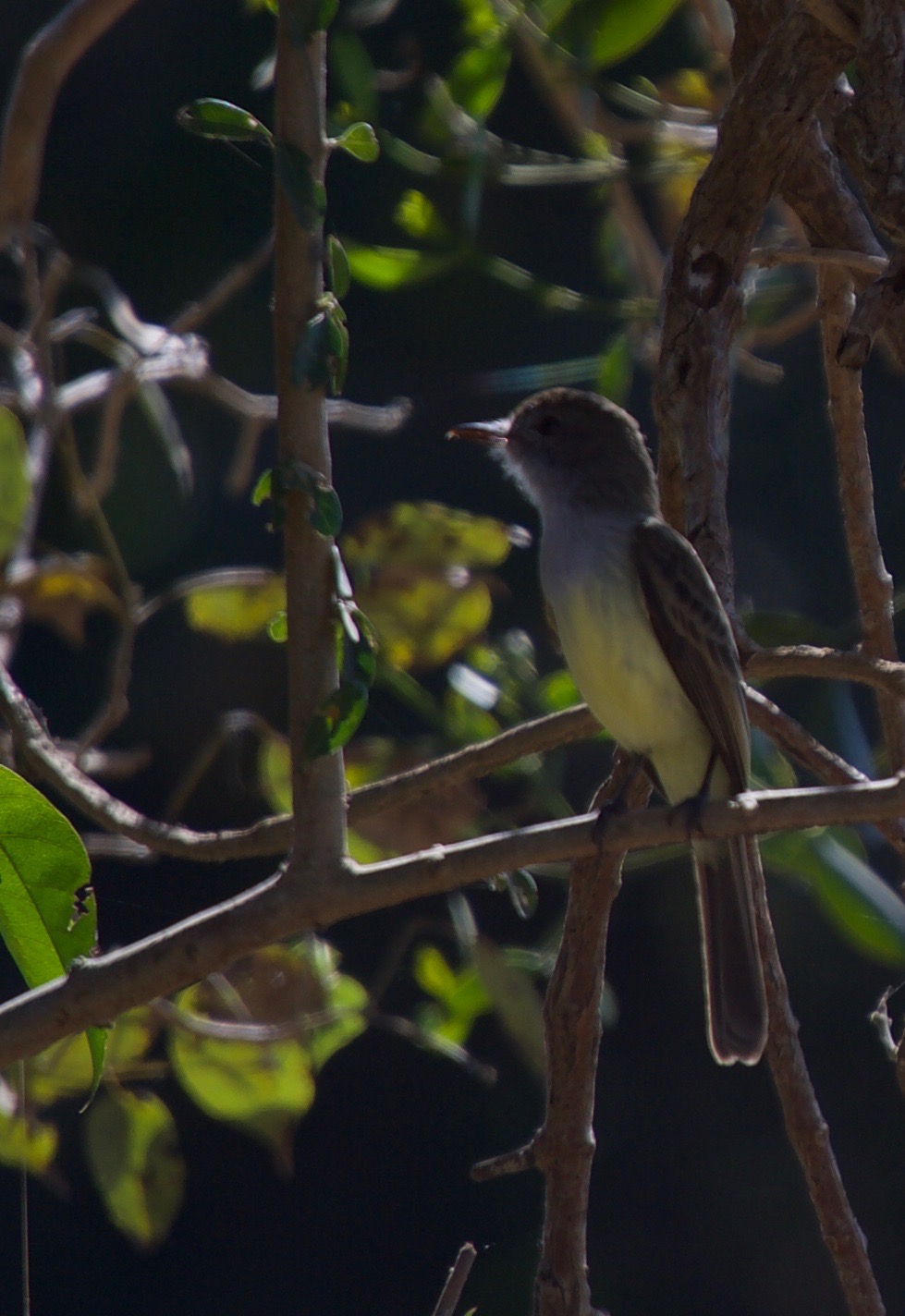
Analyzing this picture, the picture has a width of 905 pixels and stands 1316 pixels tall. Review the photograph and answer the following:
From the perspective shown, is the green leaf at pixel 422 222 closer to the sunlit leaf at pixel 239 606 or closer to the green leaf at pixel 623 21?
the green leaf at pixel 623 21

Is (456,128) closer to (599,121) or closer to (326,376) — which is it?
(599,121)

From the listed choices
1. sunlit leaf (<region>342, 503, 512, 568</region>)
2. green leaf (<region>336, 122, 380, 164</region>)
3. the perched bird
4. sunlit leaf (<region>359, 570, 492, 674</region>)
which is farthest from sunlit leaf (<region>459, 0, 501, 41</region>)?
green leaf (<region>336, 122, 380, 164</region>)

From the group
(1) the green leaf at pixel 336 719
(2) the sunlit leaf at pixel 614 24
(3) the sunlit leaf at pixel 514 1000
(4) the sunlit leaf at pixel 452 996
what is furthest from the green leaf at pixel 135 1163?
(2) the sunlit leaf at pixel 614 24

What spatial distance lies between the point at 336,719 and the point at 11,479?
1296 mm

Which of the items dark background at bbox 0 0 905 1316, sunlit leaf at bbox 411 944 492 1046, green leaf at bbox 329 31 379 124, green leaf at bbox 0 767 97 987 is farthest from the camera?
dark background at bbox 0 0 905 1316

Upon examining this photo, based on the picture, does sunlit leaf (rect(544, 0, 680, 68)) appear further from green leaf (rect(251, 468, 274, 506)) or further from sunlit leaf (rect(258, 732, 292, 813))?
green leaf (rect(251, 468, 274, 506))

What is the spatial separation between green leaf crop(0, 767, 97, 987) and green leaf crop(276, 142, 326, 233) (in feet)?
1.66

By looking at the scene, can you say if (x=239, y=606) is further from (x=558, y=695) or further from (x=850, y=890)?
(x=850, y=890)

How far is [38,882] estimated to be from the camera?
128 cm

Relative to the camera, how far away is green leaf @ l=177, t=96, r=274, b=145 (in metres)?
1.14

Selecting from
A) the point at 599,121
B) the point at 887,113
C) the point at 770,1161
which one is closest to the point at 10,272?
the point at 599,121

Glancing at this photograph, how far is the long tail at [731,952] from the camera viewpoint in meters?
1.95

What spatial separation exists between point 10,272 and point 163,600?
2.38 m

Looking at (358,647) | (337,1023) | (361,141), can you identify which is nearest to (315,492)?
(358,647)
